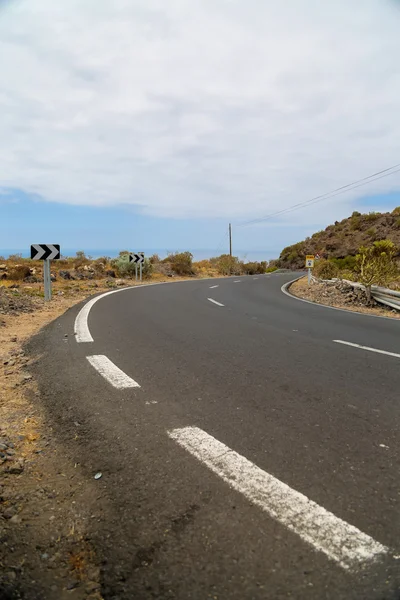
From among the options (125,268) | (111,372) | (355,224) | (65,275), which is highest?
(355,224)

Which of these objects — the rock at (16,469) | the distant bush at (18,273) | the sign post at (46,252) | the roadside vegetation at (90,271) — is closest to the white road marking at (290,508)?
the rock at (16,469)

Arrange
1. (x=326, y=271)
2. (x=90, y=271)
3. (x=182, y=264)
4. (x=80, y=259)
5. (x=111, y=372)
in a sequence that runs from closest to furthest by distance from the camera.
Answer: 1. (x=111, y=372)
2. (x=326, y=271)
3. (x=90, y=271)
4. (x=80, y=259)
5. (x=182, y=264)

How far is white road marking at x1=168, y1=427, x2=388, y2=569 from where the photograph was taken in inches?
84.8

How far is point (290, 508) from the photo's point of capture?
2.52 metres

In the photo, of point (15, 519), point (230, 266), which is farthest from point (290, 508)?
point (230, 266)

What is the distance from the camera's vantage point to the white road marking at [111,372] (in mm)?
5004

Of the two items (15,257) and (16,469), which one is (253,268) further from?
(16,469)

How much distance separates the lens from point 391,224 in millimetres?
47594

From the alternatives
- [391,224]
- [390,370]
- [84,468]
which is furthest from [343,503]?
[391,224]

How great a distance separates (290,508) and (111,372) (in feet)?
11.3

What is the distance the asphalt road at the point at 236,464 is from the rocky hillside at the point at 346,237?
39169 mm

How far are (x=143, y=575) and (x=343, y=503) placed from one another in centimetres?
127

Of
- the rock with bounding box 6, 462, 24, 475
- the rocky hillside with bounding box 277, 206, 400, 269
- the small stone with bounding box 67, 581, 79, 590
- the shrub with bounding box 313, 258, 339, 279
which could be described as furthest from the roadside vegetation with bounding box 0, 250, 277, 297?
the small stone with bounding box 67, 581, 79, 590

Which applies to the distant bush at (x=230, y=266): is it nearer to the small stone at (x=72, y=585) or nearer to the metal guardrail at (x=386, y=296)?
the metal guardrail at (x=386, y=296)
